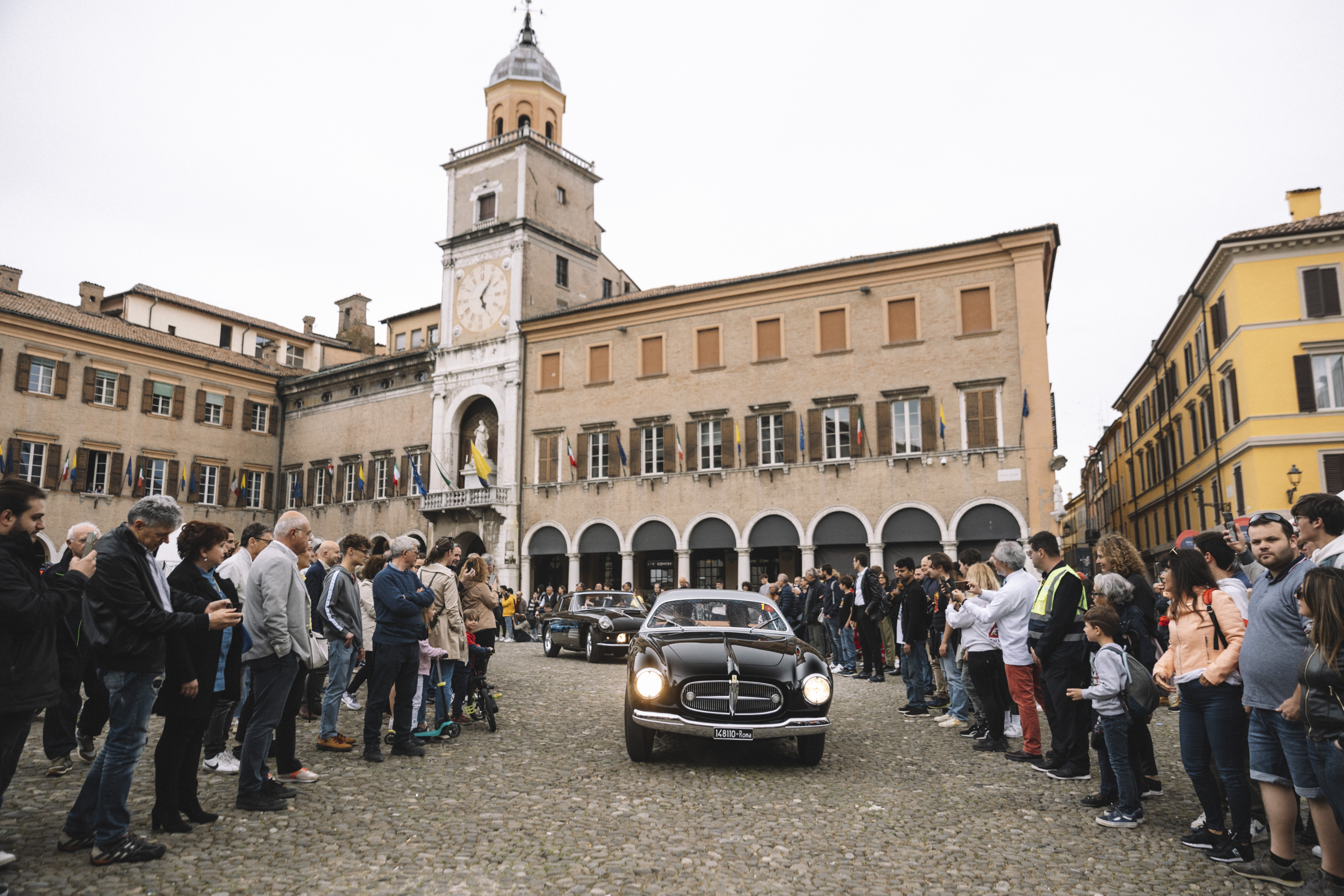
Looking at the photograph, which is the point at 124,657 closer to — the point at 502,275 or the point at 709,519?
the point at 709,519

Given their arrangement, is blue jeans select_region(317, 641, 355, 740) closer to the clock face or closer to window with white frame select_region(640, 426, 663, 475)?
window with white frame select_region(640, 426, 663, 475)

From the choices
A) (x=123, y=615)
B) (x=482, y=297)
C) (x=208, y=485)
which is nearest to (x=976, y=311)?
(x=482, y=297)

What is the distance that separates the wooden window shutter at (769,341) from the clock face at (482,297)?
38.2 feet

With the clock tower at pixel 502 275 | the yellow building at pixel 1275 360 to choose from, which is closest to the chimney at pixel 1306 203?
the yellow building at pixel 1275 360

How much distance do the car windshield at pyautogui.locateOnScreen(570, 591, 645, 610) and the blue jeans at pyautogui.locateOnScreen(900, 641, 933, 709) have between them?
9.52 meters

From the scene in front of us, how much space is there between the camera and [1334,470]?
88.2ft

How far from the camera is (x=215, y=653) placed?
18.4 ft

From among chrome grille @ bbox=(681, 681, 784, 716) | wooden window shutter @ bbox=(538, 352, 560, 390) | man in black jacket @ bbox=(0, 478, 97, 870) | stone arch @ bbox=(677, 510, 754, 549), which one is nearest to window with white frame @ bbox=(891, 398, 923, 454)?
stone arch @ bbox=(677, 510, 754, 549)

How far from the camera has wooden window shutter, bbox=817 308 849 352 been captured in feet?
96.5

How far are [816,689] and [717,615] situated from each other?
6.23ft

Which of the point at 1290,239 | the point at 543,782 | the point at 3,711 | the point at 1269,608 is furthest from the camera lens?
the point at 1290,239

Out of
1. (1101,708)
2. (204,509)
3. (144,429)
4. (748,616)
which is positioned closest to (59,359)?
(144,429)

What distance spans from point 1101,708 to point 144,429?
41.6 meters

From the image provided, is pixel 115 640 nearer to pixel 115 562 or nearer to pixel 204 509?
pixel 115 562
